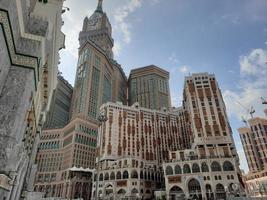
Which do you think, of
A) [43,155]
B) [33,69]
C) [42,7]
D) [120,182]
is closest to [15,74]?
[33,69]

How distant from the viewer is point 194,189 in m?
59.9

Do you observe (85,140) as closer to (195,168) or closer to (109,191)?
(109,191)

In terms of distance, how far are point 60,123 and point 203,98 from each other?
349 feet

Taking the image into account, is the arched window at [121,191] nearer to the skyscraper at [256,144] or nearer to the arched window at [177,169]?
the arched window at [177,169]

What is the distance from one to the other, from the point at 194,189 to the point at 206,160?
978 cm

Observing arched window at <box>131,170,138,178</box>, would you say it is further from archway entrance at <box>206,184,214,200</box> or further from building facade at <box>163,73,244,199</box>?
archway entrance at <box>206,184,214,200</box>

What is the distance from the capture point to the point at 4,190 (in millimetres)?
8453

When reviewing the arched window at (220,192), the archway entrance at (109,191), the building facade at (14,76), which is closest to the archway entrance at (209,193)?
the arched window at (220,192)

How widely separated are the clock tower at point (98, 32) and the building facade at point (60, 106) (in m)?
47.9

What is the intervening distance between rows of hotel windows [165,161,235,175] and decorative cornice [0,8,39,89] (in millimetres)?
61367

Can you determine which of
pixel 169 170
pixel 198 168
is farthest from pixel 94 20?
pixel 198 168

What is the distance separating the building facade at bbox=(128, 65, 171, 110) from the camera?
16075cm

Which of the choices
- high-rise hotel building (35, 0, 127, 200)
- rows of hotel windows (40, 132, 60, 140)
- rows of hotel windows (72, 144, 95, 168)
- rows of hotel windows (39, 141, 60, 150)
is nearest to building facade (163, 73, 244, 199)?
high-rise hotel building (35, 0, 127, 200)

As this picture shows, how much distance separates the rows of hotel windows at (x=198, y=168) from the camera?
60.0m
